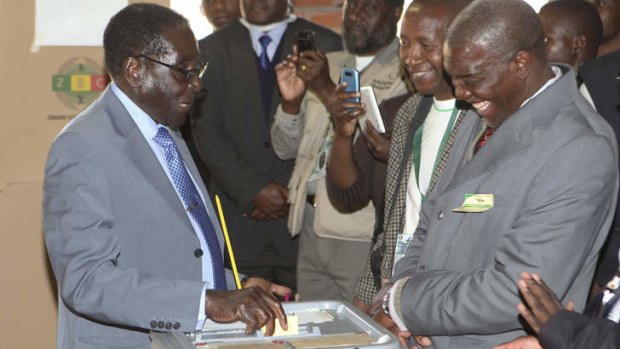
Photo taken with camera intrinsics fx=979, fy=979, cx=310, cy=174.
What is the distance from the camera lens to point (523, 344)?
2.21 m

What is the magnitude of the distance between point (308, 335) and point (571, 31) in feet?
7.03

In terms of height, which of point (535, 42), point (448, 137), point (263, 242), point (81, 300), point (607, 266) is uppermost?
point (535, 42)

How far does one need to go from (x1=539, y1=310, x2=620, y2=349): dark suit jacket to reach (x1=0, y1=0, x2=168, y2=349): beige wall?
248 cm

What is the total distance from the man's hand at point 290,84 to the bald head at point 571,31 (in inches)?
40.4

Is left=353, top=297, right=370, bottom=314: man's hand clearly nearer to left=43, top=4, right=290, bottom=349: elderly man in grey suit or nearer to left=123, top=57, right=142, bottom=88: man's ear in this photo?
left=43, top=4, right=290, bottom=349: elderly man in grey suit

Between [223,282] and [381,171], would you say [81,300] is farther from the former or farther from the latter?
[381,171]

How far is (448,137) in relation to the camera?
2969 millimetres

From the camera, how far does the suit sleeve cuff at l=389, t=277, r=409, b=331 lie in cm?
246

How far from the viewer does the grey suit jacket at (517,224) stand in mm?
2199

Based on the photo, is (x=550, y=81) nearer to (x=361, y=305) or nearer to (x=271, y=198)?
(x=361, y=305)

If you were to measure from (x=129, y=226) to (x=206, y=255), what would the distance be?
234 millimetres

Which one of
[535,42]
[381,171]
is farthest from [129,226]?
[381,171]

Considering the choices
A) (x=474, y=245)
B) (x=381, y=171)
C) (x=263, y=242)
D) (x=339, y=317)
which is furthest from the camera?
(x=263, y=242)

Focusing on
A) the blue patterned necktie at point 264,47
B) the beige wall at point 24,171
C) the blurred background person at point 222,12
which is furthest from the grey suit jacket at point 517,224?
the blurred background person at point 222,12
